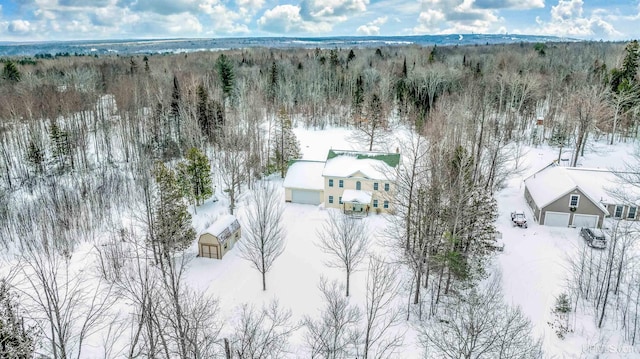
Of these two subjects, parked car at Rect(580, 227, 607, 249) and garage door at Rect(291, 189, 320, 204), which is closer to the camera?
parked car at Rect(580, 227, 607, 249)

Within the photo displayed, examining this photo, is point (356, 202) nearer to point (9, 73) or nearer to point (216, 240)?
point (216, 240)

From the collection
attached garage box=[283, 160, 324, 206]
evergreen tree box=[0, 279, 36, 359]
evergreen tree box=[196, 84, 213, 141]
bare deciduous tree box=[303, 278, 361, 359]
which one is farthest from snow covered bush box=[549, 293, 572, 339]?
evergreen tree box=[196, 84, 213, 141]

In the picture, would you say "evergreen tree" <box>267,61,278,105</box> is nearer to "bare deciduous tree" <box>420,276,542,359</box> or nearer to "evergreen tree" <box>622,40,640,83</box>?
"evergreen tree" <box>622,40,640,83</box>

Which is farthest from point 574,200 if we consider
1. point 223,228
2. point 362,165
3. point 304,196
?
point 223,228

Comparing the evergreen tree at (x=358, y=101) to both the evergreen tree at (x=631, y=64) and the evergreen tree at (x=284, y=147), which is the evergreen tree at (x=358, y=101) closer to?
the evergreen tree at (x=284, y=147)

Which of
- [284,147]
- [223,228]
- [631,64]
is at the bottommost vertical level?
[223,228]

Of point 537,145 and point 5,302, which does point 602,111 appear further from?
point 5,302
